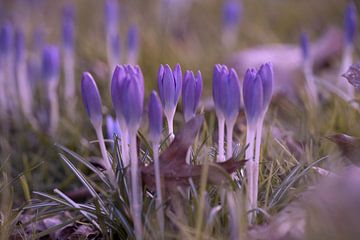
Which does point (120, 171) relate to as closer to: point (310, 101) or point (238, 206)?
point (238, 206)

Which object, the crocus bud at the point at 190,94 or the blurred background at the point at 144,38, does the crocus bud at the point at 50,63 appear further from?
the crocus bud at the point at 190,94

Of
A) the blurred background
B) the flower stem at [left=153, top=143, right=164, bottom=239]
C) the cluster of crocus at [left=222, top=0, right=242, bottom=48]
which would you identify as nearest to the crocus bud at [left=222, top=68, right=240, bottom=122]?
the flower stem at [left=153, top=143, right=164, bottom=239]

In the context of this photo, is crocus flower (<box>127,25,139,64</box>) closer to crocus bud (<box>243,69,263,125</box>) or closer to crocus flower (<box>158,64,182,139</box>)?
crocus flower (<box>158,64,182,139</box>)

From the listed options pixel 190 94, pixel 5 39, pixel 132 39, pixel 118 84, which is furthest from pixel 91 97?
pixel 132 39

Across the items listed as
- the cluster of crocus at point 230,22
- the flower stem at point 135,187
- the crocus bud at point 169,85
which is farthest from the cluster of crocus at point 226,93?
the cluster of crocus at point 230,22

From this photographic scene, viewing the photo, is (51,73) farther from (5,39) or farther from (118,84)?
(118,84)

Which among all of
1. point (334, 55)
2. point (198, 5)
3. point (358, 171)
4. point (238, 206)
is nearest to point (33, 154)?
point (238, 206)
